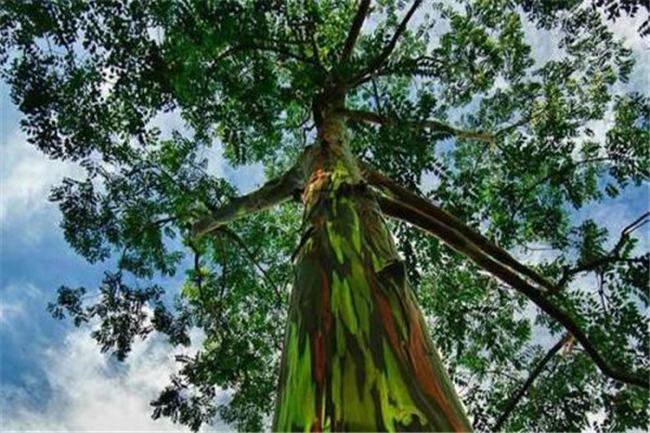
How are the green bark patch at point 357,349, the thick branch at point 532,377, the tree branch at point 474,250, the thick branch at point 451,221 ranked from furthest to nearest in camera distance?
the thick branch at point 532,377 → the thick branch at point 451,221 → the tree branch at point 474,250 → the green bark patch at point 357,349

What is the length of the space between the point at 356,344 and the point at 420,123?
318 cm

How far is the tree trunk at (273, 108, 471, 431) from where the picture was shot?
5.20ft

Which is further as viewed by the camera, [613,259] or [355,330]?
[613,259]

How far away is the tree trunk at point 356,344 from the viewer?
1.59 metres

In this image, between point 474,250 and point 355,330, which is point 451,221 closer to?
point 474,250

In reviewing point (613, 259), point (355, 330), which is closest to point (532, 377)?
point (613, 259)

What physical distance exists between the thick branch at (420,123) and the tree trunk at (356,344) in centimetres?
187

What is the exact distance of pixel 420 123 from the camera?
4.75 m

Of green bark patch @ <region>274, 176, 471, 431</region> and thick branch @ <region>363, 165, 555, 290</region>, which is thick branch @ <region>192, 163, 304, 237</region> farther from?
→ green bark patch @ <region>274, 176, 471, 431</region>

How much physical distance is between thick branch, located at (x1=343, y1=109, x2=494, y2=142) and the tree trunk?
6.12ft

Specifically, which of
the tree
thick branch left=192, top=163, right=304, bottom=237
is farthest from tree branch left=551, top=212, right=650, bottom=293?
thick branch left=192, top=163, right=304, bottom=237

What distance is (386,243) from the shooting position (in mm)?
2807

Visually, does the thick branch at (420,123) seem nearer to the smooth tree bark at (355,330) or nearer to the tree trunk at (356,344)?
→ the smooth tree bark at (355,330)

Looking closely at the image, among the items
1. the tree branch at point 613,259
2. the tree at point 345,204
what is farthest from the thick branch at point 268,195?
the tree branch at point 613,259
